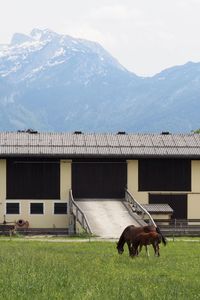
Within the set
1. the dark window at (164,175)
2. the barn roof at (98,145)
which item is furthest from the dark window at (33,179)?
the dark window at (164,175)

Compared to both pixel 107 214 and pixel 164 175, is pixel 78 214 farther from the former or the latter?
pixel 164 175

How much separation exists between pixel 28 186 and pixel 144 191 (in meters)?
9.50

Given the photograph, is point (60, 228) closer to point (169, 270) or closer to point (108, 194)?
point (108, 194)

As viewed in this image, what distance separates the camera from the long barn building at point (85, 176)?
5938 cm

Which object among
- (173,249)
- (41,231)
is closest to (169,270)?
(173,249)

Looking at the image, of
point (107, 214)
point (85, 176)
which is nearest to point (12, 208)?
point (85, 176)

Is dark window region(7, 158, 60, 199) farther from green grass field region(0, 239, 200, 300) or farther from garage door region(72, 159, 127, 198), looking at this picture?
green grass field region(0, 239, 200, 300)

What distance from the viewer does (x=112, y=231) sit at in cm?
4659

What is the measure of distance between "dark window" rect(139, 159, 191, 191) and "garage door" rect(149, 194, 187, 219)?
588 mm

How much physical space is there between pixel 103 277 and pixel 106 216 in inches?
1271

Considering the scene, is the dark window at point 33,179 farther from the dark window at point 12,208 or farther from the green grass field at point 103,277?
the green grass field at point 103,277

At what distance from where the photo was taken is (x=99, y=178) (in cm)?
6009

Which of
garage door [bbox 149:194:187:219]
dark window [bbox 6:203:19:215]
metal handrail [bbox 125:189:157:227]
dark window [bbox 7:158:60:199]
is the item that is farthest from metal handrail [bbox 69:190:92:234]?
garage door [bbox 149:194:187:219]

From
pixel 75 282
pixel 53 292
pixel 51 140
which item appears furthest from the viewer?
pixel 51 140
